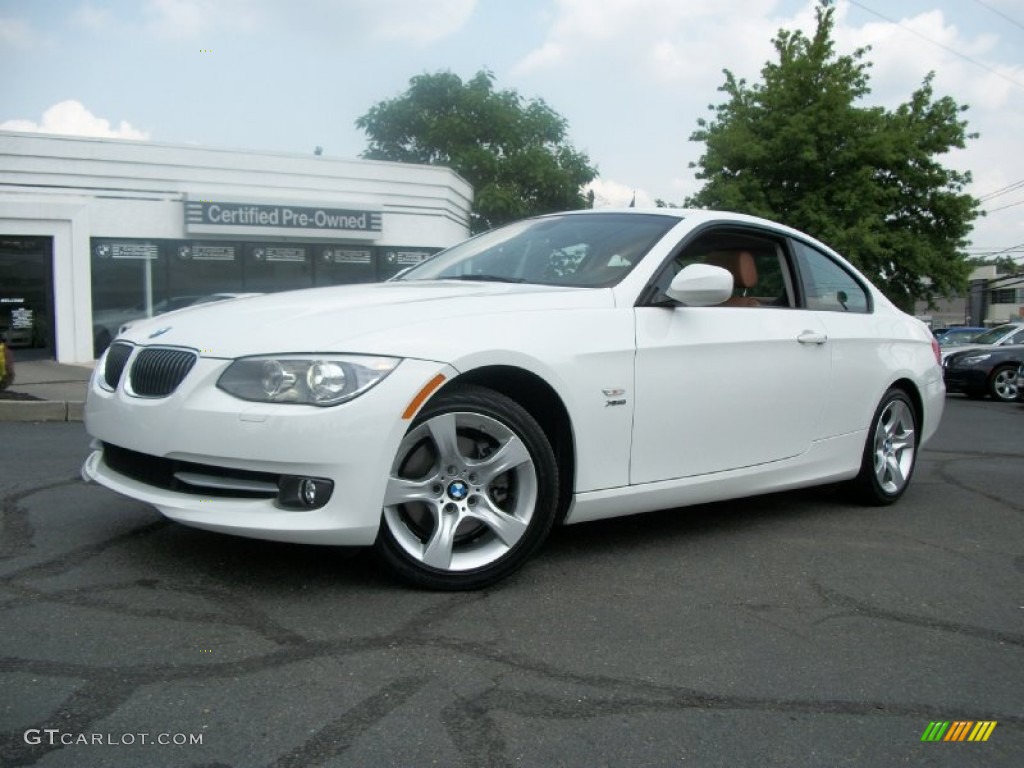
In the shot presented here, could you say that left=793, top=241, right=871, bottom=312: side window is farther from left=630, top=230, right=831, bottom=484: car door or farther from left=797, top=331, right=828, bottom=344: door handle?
left=797, top=331, right=828, bottom=344: door handle

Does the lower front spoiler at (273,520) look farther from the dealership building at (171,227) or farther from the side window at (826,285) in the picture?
the dealership building at (171,227)

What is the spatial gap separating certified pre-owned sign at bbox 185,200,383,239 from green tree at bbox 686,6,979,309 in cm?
1027

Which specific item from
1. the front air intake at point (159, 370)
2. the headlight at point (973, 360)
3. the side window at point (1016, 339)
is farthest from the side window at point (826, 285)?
the side window at point (1016, 339)

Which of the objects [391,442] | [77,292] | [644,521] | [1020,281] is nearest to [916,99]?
[77,292]

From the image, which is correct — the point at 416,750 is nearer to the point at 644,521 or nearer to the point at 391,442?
the point at 391,442

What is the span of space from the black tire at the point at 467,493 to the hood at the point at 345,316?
0.27 meters

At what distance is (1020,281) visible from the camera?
8644 centimetres

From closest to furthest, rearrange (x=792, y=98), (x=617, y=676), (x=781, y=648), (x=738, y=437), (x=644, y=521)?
(x=617, y=676), (x=781, y=648), (x=738, y=437), (x=644, y=521), (x=792, y=98)

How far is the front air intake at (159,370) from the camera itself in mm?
3230

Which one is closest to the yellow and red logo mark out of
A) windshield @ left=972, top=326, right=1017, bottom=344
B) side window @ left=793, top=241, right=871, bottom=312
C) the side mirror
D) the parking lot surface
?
the parking lot surface

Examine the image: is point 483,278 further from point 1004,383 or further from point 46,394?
point 1004,383

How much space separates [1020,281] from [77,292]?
8910 cm

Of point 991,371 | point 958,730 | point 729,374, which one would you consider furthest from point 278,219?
point 958,730

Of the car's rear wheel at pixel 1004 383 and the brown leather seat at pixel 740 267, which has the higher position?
the brown leather seat at pixel 740 267
